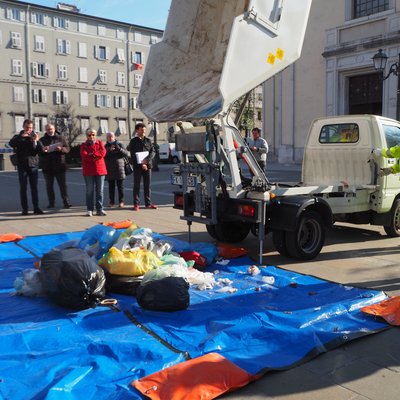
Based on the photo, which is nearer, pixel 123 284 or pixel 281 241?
pixel 123 284

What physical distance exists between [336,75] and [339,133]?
59.8ft

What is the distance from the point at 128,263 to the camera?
471 centimetres

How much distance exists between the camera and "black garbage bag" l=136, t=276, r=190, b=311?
4.12 meters

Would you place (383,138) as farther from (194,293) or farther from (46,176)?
(46,176)

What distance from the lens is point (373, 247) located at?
22.7 ft

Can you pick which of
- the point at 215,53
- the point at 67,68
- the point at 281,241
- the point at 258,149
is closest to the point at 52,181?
the point at 258,149

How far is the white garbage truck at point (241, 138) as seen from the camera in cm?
549

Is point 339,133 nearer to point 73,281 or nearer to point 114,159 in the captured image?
point 73,281

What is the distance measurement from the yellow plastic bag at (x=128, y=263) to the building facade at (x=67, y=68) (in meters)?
49.2

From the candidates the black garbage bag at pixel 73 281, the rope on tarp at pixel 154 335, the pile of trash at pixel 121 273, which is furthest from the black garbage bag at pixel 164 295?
the black garbage bag at pixel 73 281

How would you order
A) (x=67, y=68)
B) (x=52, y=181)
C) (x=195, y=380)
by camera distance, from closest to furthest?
1. (x=195, y=380)
2. (x=52, y=181)
3. (x=67, y=68)

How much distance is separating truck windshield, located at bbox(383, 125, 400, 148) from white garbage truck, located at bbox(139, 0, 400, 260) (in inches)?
0.8

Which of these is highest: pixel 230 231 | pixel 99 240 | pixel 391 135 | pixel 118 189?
pixel 391 135

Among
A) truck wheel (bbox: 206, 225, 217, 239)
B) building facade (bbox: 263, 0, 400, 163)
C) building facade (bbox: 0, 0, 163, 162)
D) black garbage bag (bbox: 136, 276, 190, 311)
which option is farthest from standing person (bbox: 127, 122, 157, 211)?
building facade (bbox: 0, 0, 163, 162)
